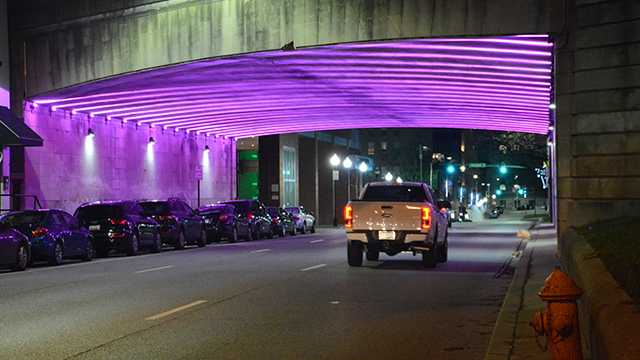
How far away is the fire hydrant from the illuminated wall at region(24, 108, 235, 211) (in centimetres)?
2821

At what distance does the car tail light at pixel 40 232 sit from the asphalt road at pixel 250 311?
48.5 inches

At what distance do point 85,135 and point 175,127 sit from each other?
31.1ft

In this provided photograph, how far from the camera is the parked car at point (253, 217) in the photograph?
3637 cm

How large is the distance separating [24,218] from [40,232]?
859 mm

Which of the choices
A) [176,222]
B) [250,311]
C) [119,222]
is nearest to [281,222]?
[176,222]

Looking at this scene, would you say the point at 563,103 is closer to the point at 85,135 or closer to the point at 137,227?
the point at 137,227

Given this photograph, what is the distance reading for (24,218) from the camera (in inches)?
885

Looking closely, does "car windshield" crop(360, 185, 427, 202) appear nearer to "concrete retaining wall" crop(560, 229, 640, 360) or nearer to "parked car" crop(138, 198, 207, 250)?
"parked car" crop(138, 198, 207, 250)

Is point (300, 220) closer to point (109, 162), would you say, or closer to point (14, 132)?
point (109, 162)

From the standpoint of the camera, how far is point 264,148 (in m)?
59.4

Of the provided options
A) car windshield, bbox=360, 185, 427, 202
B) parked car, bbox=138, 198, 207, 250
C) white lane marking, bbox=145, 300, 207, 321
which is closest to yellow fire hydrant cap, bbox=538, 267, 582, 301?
white lane marking, bbox=145, 300, 207, 321

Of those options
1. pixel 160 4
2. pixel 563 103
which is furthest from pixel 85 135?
pixel 563 103

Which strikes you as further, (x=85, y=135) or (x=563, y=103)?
(x=85, y=135)

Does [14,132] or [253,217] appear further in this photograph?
[253,217]
